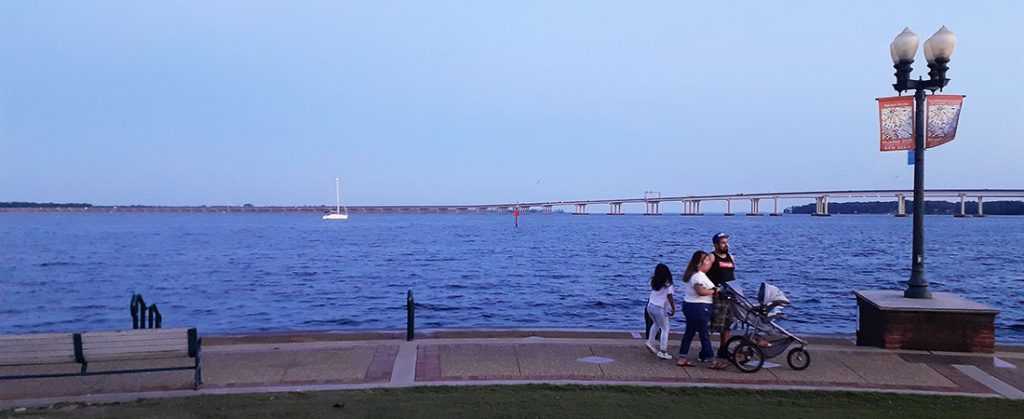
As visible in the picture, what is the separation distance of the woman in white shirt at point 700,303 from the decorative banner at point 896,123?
443 cm

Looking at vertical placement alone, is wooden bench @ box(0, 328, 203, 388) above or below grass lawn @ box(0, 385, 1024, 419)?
above

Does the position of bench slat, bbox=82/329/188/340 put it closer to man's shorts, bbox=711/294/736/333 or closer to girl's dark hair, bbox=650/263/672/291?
girl's dark hair, bbox=650/263/672/291

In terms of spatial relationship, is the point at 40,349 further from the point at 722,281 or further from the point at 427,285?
the point at 427,285

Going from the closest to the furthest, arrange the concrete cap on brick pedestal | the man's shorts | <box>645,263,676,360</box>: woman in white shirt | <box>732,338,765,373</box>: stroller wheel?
<box>732,338,765,373</box>: stroller wheel
the man's shorts
<box>645,263,676,360</box>: woman in white shirt
the concrete cap on brick pedestal

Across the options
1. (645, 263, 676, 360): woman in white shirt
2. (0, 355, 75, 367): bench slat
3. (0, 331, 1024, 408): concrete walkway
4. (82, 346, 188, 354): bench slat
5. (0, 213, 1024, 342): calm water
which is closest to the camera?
(0, 355, 75, 367): bench slat

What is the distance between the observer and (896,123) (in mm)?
13078

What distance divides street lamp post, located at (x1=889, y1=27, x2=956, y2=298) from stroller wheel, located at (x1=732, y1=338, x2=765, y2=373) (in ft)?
11.7

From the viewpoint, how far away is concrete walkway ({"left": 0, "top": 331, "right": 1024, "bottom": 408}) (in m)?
9.59

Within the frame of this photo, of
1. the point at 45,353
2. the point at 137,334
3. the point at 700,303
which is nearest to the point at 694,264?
the point at 700,303

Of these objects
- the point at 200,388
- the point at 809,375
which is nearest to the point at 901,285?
the point at 809,375

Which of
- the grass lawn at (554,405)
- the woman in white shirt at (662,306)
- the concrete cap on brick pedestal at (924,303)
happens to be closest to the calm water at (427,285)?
the concrete cap on brick pedestal at (924,303)

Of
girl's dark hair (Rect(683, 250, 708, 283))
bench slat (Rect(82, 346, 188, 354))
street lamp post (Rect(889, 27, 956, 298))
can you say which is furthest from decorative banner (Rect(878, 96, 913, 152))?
bench slat (Rect(82, 346, 188, 354))

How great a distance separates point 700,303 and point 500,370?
8.81 feet

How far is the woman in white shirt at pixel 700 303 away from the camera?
10.5 metres
